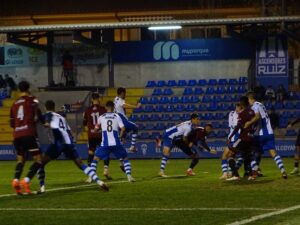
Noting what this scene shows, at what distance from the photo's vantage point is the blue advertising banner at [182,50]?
42875 mm

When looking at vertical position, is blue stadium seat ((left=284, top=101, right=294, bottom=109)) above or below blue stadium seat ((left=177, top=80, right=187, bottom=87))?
below

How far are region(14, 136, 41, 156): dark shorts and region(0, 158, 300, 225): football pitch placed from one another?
934 millimetres

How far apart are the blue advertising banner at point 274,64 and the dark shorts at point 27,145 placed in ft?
82.7

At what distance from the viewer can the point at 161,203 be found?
15242 mm

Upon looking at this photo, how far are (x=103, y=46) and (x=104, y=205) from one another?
96.3 ft

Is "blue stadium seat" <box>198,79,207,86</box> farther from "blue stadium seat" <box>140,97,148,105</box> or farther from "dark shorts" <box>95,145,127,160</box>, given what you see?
Answer: "dark shorts" <box>95,145,127,160</box>

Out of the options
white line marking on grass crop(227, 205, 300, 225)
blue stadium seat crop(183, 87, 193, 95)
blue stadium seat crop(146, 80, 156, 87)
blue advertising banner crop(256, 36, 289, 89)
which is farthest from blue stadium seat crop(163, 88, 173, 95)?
white line marking on grass crop(227, 205, 300, 225)

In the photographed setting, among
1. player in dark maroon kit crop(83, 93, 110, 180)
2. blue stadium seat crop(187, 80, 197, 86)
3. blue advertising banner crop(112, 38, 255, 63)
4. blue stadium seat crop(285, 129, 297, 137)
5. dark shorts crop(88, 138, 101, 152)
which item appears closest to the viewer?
player in dark maroon kit crop(83, 93, 110, 180)

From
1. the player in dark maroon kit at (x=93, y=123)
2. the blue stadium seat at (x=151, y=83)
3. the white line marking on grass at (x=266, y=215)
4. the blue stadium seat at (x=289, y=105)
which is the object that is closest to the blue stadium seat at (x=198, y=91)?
the blue stadium seat at (x=151, y=83)

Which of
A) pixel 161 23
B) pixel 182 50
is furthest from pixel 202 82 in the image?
pixel 161 23

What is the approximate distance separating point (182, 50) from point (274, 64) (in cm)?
510

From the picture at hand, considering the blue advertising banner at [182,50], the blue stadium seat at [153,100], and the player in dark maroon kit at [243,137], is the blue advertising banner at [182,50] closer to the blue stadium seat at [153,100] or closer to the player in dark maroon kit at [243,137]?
the blue stadium seat at [153,100]

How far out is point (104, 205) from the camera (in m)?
15.1

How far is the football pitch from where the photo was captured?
13.0 meters
